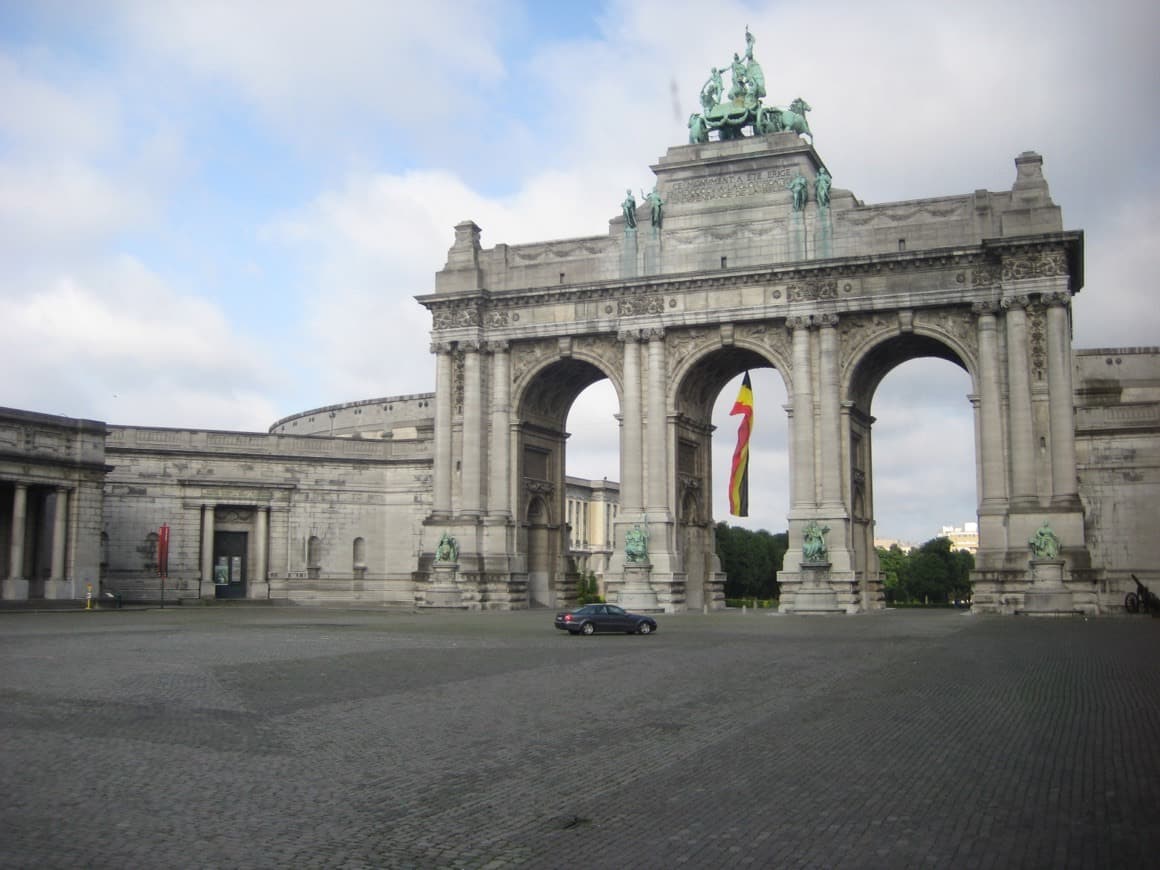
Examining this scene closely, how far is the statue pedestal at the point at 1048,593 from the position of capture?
155ft

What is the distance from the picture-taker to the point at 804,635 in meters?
34.4

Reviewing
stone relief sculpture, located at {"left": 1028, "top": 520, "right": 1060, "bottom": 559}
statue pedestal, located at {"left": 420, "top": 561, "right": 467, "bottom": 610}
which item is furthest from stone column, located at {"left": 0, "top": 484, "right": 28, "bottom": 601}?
stone relief sculpture, located at {"left": 1028, "top": 520, "right": 1060, "bottom": 559}

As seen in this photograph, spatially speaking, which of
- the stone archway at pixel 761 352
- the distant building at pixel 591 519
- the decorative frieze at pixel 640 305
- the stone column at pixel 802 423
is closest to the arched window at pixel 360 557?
the stone archway at pixel 761 352

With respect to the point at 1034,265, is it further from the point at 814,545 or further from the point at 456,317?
the point at 456,317

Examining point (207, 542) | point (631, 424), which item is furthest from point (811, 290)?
point (207, 542)

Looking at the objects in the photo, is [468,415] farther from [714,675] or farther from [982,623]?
[714,675]

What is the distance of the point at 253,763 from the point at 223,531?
56.9 meters

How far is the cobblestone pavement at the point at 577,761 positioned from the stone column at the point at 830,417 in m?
28.3

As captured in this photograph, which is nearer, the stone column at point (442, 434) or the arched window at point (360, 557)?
the stone column at point (442, 434)

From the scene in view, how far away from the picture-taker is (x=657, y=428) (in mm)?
57250

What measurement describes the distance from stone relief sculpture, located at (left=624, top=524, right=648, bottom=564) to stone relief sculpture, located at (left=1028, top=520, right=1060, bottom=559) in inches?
642

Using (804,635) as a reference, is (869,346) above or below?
above

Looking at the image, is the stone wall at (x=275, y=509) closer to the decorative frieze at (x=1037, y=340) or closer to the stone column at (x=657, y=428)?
the stone column at (x=657, y=428)

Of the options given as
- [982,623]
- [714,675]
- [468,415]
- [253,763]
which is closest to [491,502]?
[468,415]
